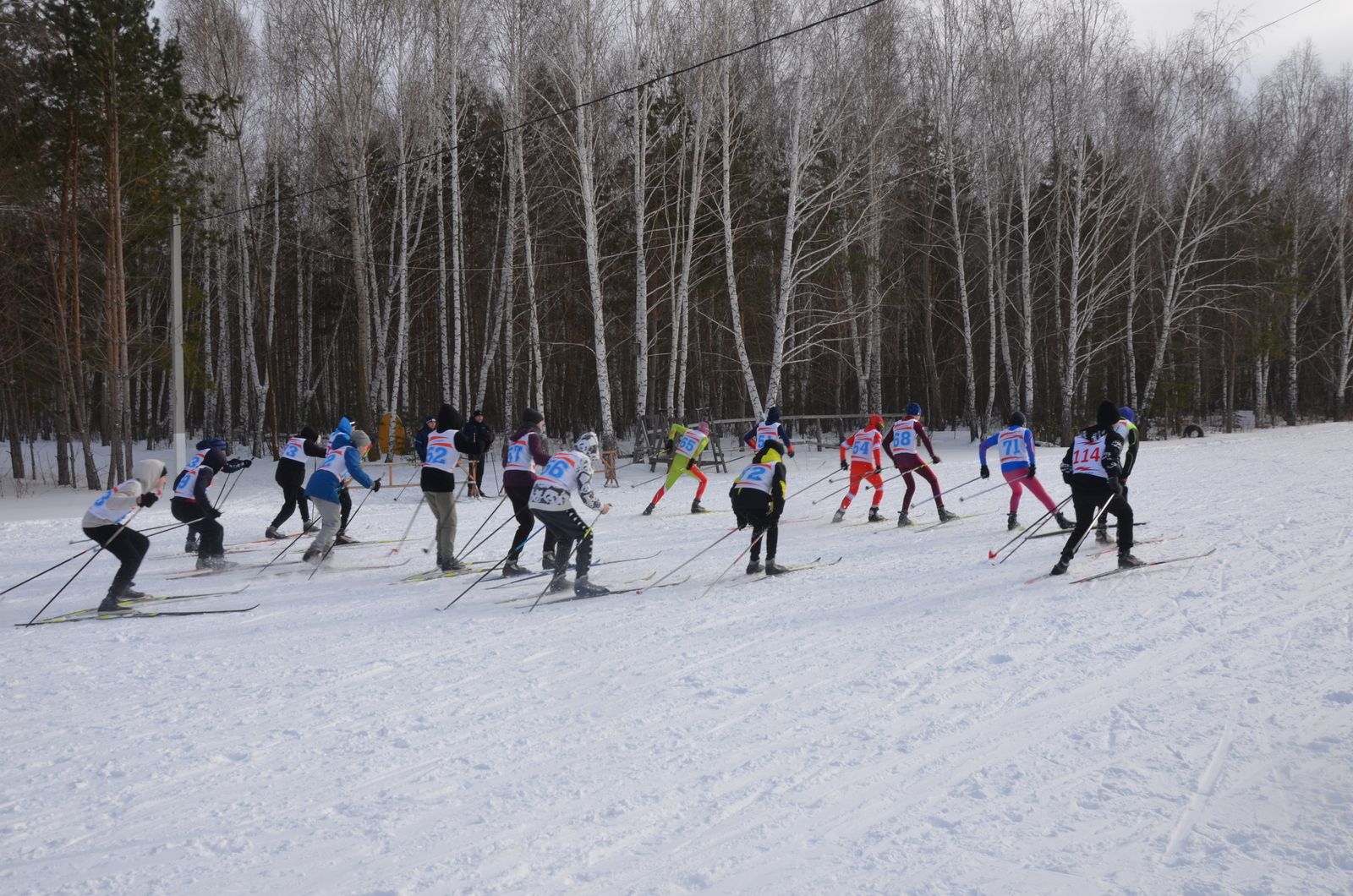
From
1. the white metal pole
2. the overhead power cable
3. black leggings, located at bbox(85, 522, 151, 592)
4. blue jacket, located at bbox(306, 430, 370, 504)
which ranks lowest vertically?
black leggings, located at bbox(85, 522, 151, 592)

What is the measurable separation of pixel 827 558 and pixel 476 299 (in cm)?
2575

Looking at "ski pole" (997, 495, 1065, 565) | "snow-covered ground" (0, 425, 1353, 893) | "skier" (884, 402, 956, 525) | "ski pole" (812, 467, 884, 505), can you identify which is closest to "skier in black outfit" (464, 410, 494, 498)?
"ski pole" (812, 467, 884, 505)

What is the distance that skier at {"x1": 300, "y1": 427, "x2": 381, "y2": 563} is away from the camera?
1059 cm

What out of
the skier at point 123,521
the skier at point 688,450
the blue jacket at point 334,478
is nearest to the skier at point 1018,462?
the skier at point 688,450

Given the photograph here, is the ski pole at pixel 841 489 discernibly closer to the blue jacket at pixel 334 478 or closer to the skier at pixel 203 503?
the blue jacket at pixel 334 478

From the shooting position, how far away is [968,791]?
4090mm

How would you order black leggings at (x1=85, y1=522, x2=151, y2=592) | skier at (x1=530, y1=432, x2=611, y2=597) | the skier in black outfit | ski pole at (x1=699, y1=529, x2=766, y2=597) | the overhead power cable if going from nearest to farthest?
black leggings at (x1=85, y1=522, x2=151, y2=592) < skier at (x1=530, y1=432, x2=611, y2=597) < ski pole at (x1=699, y1=529, x2=766, y2=597) < the overhead power cable < the skier in black outfit

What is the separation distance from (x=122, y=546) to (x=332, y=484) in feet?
8.36

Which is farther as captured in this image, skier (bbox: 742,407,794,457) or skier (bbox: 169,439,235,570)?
skier (bbox: 169,439,235,570)

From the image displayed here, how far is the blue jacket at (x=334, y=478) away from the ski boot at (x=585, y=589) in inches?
127

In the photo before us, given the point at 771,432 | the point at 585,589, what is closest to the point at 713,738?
the point at 585,589

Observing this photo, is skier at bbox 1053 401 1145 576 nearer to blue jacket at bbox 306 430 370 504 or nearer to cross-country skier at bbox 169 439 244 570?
blue jacket at bbox 306 430 370 504

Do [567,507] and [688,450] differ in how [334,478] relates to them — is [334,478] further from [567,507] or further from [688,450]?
[688,450]

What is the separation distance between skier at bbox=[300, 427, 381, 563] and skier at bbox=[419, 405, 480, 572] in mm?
791
